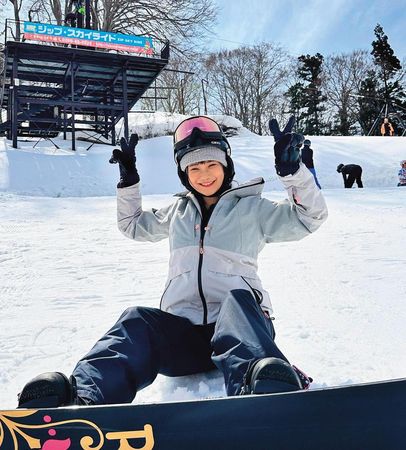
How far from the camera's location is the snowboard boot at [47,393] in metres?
1.10

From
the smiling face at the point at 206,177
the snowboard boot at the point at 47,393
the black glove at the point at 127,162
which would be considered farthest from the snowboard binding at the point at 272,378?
the black glove at the point at 127,162

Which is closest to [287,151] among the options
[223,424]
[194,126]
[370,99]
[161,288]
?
[194,126]

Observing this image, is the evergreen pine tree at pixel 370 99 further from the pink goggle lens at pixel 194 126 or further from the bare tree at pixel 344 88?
the pink goggle lens at pixel 194 126

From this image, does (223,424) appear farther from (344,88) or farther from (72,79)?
(344,88)

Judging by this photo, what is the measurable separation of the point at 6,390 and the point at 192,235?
101 cm

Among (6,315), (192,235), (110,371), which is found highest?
(192,235)

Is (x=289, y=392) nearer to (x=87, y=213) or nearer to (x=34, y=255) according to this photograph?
(x=34, y=255)

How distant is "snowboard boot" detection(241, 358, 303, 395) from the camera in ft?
3.59

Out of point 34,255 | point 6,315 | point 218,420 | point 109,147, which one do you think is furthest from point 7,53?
point 218,420

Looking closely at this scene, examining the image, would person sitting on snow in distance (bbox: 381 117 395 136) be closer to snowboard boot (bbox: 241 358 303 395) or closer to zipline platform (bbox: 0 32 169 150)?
zipline platform (bbox: 0 32 169 150)

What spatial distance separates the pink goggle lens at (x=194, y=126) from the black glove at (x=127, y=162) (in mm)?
241

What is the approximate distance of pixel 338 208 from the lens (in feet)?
23.1

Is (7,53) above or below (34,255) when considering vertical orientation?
above

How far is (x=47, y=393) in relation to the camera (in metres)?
1.11
